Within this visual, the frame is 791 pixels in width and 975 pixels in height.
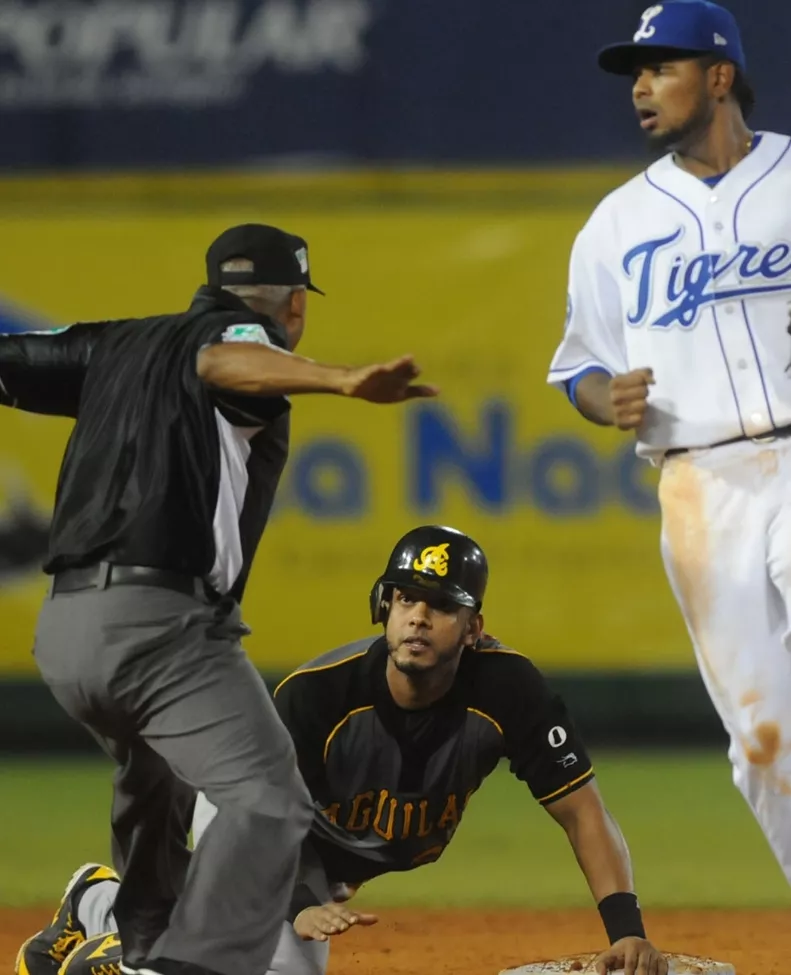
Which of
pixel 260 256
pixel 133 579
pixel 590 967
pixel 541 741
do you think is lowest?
pixel 590 967

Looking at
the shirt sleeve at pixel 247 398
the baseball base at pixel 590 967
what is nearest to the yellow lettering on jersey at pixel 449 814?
the baseball base at pixel 590 967

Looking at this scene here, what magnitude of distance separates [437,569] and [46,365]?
90cm

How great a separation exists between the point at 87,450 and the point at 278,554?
185 inches

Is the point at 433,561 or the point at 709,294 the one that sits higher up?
the point at 709,294

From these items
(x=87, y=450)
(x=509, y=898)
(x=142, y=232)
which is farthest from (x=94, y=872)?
(x=142, y=232)

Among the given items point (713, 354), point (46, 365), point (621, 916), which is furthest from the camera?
point (713, 354)

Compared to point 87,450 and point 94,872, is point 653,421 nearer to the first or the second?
A: point 87,450

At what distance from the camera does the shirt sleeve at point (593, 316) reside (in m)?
3.96

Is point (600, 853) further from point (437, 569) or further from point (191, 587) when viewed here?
point (191, 587)

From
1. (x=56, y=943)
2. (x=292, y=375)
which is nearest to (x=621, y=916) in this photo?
(x=56, y=943)

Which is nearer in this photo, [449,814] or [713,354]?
[713,354]

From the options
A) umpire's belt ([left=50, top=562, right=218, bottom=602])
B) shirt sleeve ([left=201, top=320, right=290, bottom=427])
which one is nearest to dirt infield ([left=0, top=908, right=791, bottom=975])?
umpire's belt ([left=50, top=562, right=218, bottom=602])

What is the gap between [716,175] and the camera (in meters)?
3.86

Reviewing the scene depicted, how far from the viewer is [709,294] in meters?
3.77
